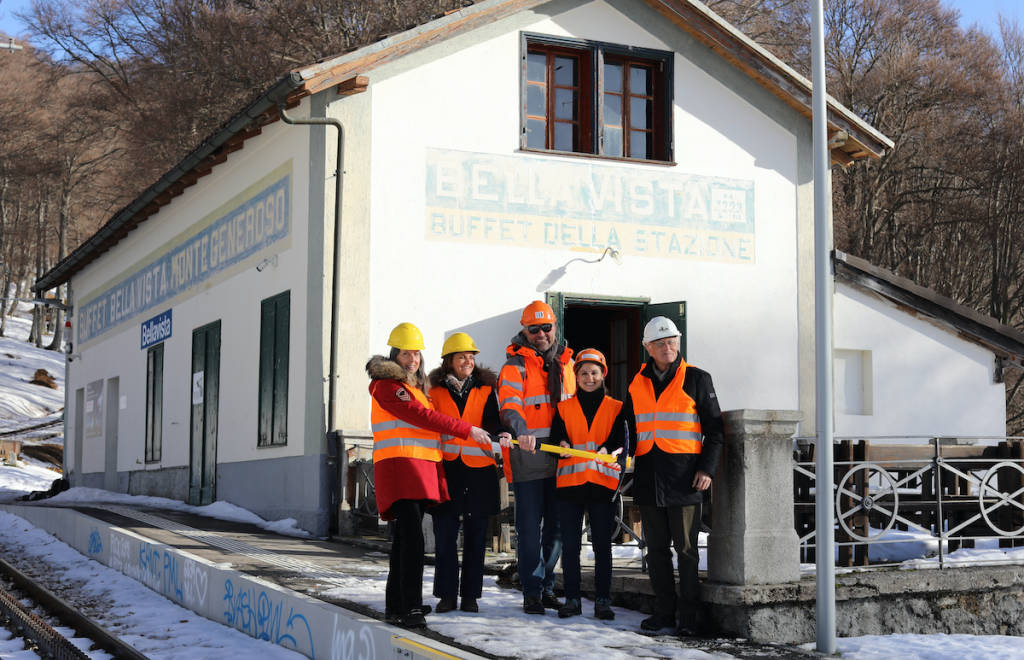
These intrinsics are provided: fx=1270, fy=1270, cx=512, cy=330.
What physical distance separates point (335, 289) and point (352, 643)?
762cm

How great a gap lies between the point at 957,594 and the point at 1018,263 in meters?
24.7

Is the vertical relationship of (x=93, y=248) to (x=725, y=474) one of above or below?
above

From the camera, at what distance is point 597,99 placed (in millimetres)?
16422

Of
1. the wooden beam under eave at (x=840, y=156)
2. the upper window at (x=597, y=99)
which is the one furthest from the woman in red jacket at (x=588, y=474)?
the wooden beam under eave at (x=840, y=156)

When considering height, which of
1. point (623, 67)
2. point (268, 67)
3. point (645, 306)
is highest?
point (268, 67)

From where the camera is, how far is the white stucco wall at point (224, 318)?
1571 cm

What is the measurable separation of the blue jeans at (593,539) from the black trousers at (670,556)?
0.98 feet

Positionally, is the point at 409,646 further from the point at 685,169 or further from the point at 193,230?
the point at 193,230

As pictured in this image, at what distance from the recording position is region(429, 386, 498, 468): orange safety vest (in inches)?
328

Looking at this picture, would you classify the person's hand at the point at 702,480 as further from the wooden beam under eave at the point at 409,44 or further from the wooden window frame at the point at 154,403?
the wooden window frame at the point at 154,403

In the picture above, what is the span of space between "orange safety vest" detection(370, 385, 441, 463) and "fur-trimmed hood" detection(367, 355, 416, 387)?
6cm

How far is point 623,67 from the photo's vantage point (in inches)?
662

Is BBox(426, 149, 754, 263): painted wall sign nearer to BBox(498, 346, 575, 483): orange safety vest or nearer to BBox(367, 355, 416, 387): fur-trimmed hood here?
BBox(498, 346, 575, 483): orange safety vest

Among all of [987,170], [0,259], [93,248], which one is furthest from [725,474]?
[0,259]
